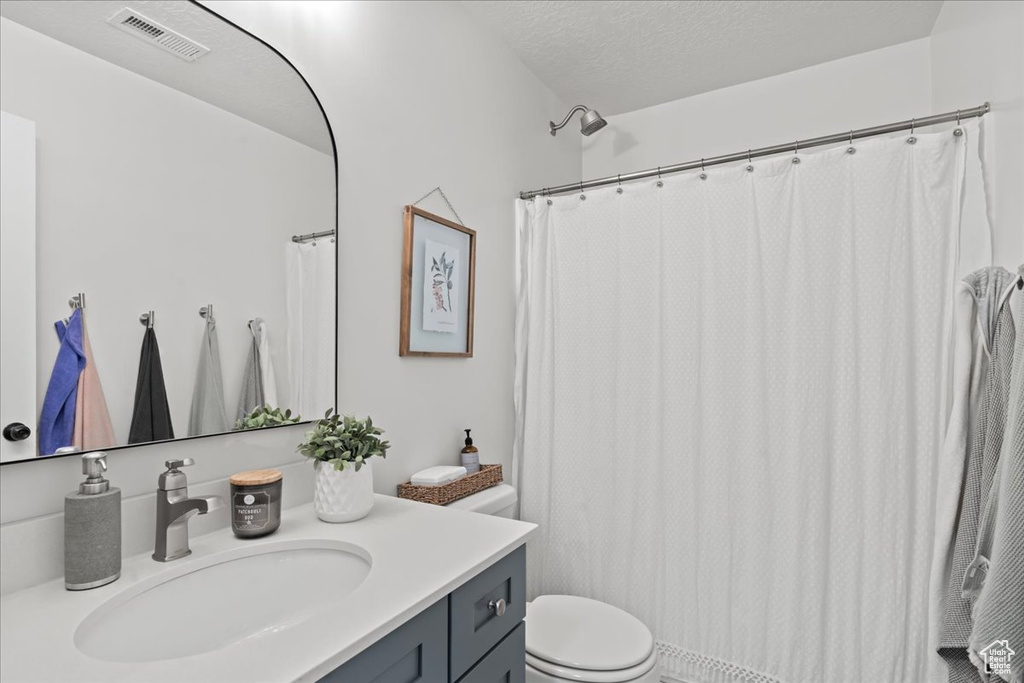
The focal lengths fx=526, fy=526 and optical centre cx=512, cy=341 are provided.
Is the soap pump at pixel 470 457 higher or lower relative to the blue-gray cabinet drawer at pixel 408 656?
higher

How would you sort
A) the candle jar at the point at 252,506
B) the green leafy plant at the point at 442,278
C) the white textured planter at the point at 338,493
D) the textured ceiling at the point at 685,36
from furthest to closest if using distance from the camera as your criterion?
1. the textured ceiling at the point at 685,36
2. the green leafy plant at the point at 442,278
3. the white textured planter at the point at 338,493
4. the candle jar at the point at 252,506

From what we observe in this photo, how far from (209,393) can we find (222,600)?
39 cm

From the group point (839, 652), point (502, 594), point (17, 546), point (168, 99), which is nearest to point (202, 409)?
point (17, 546)

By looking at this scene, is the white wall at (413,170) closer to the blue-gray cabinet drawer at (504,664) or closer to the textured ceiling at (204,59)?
the textured ceiling at (204,59)

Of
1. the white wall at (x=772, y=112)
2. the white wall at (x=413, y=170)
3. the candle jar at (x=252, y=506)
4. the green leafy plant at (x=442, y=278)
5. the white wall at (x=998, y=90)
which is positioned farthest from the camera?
the white wall at (x=772, y=112)

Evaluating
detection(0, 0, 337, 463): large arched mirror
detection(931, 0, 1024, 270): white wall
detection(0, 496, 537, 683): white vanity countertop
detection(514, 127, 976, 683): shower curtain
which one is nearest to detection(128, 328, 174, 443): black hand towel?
detection(0, 0, 337, 463): large arched mirror

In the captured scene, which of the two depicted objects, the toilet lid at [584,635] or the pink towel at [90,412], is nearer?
the pink towel at [90,412]

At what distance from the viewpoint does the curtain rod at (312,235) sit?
1.25 metres

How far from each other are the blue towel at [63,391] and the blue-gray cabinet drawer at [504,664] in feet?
2.59

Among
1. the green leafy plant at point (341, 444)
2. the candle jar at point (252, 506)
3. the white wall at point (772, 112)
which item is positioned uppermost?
the white wall at point (772, 112)

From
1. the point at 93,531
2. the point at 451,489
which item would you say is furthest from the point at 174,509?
the point at 451,489

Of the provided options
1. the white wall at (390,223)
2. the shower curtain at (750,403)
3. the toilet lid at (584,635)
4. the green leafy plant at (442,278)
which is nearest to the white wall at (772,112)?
the white wall at (390,223)

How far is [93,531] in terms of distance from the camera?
821 mm

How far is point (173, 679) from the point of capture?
1.97 feet
